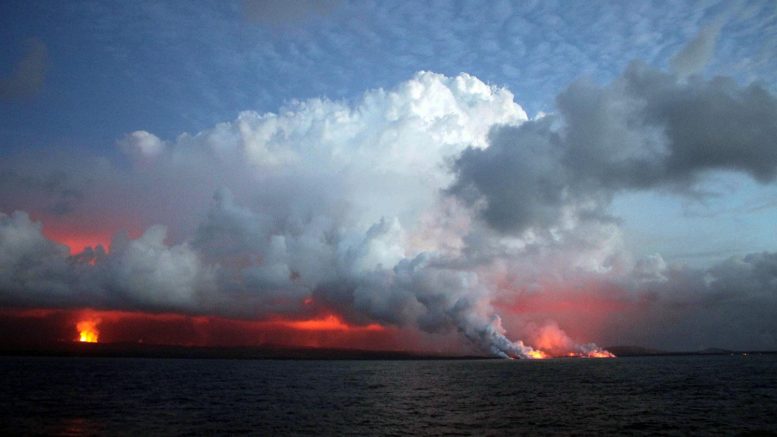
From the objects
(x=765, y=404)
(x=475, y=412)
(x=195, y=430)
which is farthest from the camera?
(x=765, y=404)

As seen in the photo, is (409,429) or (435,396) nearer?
(409,429)

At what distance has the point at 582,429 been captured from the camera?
237 ft

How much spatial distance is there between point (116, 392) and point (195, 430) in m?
80.2

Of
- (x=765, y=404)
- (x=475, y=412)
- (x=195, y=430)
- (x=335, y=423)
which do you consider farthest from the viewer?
(x=765, y=404)

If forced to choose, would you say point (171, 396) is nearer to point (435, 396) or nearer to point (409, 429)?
point (435, 396)

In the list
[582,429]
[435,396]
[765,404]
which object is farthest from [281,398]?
[765,404]

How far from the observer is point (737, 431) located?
71.4 meters

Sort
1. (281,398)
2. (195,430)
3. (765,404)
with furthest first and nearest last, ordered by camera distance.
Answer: (281,398) < (765,404) < (195,430)

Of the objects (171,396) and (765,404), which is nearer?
(765,404)

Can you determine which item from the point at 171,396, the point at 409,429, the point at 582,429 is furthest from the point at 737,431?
the point at 171,396

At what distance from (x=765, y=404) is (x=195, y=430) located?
11458cm

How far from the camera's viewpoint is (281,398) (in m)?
122

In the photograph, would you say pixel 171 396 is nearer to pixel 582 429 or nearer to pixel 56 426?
pixel 56 426

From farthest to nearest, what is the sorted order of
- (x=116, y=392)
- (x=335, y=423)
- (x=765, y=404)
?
1. (x=116, y=392)
2. (x=765, y=404)
3. (x=335, y=423)
